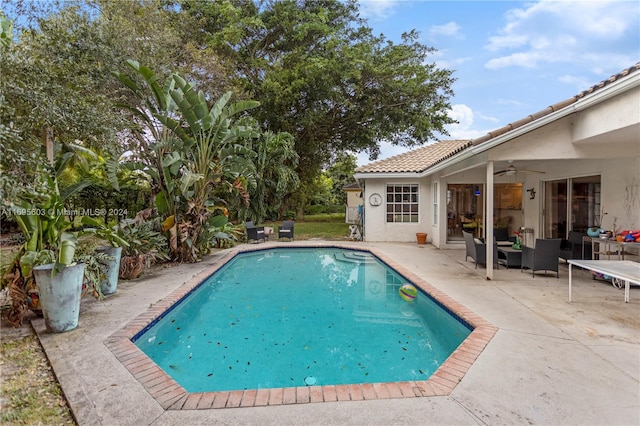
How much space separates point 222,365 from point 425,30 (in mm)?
23007

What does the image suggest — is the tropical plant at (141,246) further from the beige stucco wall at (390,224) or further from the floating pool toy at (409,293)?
the beige stucco wall at (390,224)

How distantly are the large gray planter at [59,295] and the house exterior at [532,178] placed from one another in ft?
26.5

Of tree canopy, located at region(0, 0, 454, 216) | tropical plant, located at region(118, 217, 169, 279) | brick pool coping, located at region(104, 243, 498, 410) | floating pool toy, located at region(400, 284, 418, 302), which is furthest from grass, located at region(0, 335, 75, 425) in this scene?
floating pool toy, located at region(400, 284, 418, 302)

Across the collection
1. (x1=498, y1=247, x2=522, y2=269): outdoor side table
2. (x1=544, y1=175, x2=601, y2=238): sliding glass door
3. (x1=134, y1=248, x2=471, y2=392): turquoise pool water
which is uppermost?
(x1=544, y1=175, x2=601, y2=238): sliding glass door

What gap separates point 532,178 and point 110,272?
1281cm

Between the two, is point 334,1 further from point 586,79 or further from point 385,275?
point 385,275

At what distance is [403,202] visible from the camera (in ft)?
50.1

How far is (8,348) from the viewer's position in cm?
442

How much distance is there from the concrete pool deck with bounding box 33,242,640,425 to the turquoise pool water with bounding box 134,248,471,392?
27.3 inches

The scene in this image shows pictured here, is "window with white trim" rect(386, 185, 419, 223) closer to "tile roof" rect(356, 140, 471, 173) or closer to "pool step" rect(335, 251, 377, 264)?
"tile roof" rect(356, 140, 471, 173)

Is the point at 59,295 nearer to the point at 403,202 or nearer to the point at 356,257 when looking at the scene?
the point at 356,257

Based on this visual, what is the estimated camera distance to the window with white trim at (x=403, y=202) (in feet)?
50.0

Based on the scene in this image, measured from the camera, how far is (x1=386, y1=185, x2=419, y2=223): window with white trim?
600 inches

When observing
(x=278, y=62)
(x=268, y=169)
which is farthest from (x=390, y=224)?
(x=278, y=62)
